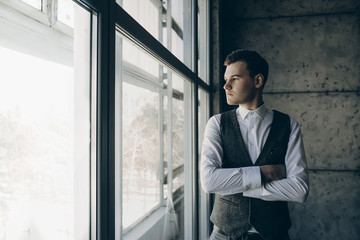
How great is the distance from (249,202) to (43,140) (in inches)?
36.1

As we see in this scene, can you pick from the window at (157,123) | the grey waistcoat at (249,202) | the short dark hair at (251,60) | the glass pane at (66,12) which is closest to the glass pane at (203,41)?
the window at (157,123)

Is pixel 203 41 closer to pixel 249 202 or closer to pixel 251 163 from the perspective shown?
pixel 251 163

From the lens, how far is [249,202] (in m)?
1.25

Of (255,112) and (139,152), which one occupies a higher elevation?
(255,112)

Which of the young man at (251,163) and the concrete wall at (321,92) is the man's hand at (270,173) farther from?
the concrete wall at (321,92)

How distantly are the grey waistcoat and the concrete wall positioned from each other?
65.2 inches

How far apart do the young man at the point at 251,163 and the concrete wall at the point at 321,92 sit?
60.5 inches

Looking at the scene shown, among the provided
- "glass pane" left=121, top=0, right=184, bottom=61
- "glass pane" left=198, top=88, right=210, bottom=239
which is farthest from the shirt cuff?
"glass pane" left=198, top=88, right=210, bottom=239

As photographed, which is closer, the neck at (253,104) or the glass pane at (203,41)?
the neck at (253,104)

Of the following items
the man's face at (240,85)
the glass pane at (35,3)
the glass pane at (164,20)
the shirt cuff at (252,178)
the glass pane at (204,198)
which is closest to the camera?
the glass pane at (35,3)

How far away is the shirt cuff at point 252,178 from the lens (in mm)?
1180

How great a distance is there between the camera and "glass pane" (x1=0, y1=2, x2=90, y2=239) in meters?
0.66

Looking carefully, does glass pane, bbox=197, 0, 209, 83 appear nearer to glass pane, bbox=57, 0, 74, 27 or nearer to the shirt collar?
the shirt collar

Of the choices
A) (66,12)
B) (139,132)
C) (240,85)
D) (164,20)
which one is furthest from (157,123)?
(66,12)
